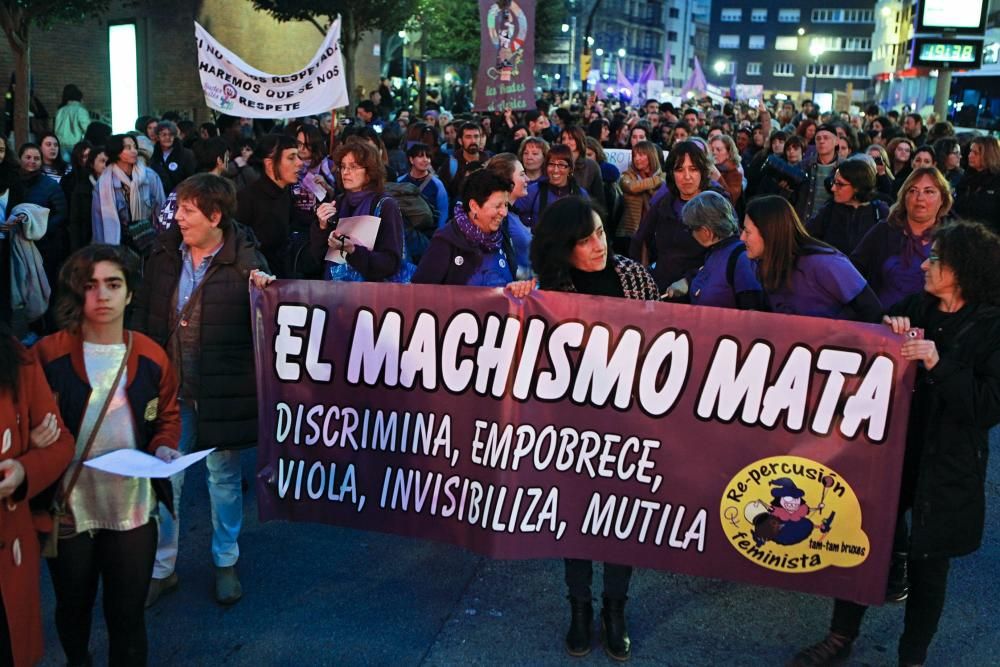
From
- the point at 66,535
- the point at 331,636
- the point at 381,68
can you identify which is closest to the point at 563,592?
the point at 331,636

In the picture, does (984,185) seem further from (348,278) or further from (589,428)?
(589,428)

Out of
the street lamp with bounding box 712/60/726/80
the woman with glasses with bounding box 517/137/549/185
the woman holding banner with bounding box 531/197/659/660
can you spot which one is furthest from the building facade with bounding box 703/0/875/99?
the woman holding banner with bounding box 531/197/659/660

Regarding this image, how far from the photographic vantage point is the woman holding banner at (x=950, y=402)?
354cm

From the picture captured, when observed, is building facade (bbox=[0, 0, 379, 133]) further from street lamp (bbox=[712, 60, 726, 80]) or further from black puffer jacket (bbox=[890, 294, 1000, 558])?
street lamp (bbox=[712, 60, 726, 80])

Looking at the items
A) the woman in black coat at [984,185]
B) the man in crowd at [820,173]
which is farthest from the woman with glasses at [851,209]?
the woman in black coat at [984,185]

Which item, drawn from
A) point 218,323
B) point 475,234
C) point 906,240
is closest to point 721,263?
point 475,234

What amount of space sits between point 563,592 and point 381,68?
38.6 meters

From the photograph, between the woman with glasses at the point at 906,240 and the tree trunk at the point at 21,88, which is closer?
the woman with glasses at the point at 906,240

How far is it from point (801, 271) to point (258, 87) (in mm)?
5863

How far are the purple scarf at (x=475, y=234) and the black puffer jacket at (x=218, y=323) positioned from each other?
1024mm

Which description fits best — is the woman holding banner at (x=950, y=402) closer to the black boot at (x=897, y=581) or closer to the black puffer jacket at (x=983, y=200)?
the black boot at (x=897, y=581)

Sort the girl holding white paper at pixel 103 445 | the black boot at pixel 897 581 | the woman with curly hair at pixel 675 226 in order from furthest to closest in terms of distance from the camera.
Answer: the woman with curly hair at pixel 675 226 → the black boot at pixel 897 581 → the girl holding white paper at pixel 103 445

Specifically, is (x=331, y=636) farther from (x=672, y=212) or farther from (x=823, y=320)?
(x=672, y=212)

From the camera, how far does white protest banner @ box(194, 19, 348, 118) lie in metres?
8.66
